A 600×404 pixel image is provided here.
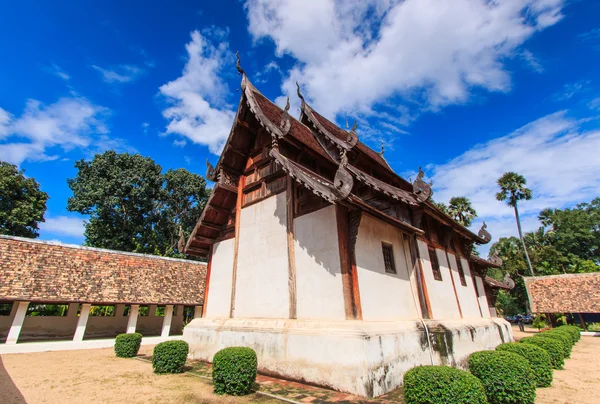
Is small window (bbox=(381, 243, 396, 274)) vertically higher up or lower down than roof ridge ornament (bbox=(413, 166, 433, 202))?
lower down

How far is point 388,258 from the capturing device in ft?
28.4

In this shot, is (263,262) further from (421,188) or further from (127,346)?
(127,346)

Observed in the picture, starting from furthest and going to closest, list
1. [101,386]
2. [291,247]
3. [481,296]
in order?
[481,296] → [291,247] → [101,386]

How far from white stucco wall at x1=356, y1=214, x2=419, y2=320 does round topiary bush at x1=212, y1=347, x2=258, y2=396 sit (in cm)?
281

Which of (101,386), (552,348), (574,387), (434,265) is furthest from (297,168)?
(552,348)

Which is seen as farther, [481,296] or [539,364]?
[481,296]

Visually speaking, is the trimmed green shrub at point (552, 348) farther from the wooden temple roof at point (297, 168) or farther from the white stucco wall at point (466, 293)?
the wooden temple roof at point (297, 168)

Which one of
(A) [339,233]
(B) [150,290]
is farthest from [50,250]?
(A) [339,233]

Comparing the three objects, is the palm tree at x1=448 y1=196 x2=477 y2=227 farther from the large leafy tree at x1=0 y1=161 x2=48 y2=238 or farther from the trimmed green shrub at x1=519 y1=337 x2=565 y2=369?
the large leafy tree at x1=0 y1=161 x2=48 y2=238

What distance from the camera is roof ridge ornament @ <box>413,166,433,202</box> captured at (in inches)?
343

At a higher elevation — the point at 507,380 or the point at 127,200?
the point at 127,200

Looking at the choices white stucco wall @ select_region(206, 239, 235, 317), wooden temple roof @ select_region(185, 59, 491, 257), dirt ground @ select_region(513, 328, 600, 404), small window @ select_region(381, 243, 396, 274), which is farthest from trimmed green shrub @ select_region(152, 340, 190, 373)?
dirt ground @ select_region(513, 328, 600, 404)

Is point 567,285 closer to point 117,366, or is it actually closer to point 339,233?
point 339,233

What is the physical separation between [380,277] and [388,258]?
919 millimetres
